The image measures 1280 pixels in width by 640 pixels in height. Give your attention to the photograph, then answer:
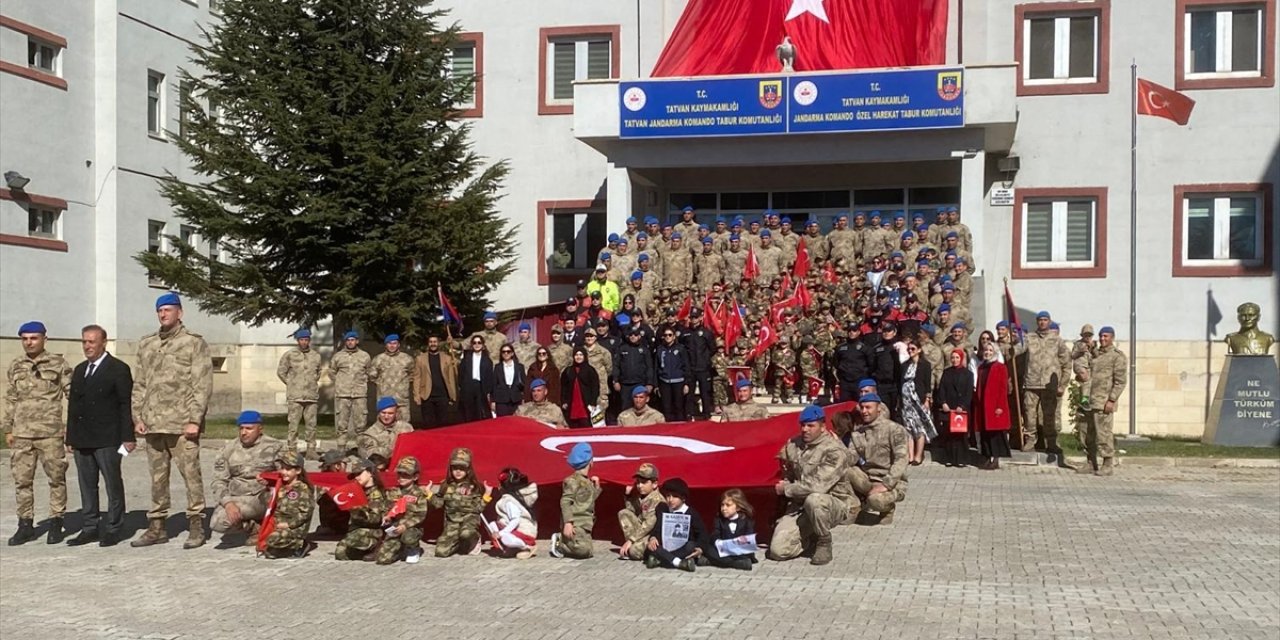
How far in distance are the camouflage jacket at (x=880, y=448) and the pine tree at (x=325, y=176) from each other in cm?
1122

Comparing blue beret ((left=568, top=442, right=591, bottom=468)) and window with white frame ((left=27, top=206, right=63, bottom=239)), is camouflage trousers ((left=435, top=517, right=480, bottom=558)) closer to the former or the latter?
blue beret ((left=568, top=442, right=591, bottom=468))

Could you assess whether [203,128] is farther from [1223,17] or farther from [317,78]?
[1223,17]

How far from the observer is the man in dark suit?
12078mm

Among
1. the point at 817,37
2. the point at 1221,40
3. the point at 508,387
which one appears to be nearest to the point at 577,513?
the point at 508,387

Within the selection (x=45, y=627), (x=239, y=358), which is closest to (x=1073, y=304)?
(x=239, y=358)

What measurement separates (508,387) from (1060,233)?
1426cm

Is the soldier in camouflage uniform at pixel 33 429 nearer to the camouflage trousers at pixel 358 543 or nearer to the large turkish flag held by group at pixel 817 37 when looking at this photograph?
the camouflage trousers at pixel 358 543

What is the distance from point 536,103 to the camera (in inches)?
1150

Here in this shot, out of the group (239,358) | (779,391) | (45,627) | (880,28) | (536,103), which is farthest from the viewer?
(239,358)

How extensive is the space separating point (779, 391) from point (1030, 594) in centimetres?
1017

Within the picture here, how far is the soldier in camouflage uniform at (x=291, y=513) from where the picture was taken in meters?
11.2

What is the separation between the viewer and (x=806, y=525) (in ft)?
36.3

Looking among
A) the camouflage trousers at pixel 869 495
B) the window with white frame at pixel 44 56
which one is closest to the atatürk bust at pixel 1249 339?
the camouflage trousers at pixel 869 495

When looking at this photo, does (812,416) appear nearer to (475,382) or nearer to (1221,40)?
(475,382)
